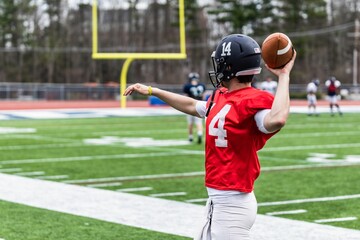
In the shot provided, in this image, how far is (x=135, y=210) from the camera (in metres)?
8.40

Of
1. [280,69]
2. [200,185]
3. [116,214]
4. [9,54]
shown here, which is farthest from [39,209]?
[9,54]

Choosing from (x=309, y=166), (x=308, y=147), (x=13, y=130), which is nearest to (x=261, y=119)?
(x=309, y=166)

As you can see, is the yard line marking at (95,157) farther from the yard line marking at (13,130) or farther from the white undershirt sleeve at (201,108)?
the white undershirt sleeve at (201,108)

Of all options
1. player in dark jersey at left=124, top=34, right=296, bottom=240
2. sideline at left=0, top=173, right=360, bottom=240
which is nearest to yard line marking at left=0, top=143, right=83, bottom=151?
sideline at left=0, top=173, right=360, bottom=240

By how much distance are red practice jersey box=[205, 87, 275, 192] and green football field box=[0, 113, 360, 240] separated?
112 inches

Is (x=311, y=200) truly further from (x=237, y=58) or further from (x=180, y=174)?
(x=237, y=58)

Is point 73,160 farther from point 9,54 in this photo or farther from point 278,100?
point 9,54

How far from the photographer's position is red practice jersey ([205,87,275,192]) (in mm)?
4262

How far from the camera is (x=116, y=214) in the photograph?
322 inches

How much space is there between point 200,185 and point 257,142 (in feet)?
20.2

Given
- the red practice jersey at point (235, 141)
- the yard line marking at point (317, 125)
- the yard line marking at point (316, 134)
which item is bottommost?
the yard line marking at point (317, 125)

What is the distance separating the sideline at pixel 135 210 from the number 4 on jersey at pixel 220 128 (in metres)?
2.32

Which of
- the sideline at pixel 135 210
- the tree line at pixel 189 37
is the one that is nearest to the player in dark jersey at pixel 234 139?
the sideline at pixel 135 210

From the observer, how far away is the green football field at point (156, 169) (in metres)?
7.81
